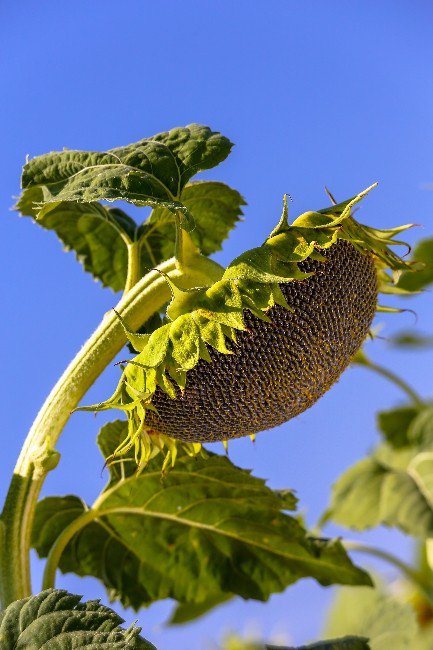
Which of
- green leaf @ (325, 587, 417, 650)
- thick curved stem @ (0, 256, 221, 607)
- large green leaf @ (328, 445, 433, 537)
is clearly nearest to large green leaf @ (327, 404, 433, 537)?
large green leaf @ (328, 445, 433, 537)

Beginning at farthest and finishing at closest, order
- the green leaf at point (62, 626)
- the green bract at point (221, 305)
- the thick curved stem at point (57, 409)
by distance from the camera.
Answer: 1. the thick curved stem at point (57, 409)
2. the green bract at point (221, 305)
3. the green leaf at point (62, 626)

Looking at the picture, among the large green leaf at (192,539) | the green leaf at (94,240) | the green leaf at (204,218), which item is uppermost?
the green leaf at (94,240)

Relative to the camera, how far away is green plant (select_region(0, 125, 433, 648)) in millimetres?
1528

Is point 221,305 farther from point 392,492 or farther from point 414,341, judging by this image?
point 414,341

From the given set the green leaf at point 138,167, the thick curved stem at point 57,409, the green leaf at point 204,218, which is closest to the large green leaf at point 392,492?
the green leaf at point 204,218

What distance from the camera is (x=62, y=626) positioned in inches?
53.9

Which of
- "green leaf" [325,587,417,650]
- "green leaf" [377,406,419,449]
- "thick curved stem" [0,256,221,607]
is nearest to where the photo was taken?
"thick curved stem" [0,256,221,607]

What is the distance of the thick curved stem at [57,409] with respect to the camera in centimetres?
168

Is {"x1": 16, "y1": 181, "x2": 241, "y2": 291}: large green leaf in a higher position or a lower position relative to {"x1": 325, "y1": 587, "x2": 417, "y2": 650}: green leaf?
higher

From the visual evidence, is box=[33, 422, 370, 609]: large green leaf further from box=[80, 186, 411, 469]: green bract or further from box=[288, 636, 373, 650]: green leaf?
box=[80, 186, 411, 469]: green bract

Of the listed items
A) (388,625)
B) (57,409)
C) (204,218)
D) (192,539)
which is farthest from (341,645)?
(204,218)

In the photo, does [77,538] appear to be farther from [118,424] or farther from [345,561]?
[345,561]

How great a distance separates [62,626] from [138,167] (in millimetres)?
778

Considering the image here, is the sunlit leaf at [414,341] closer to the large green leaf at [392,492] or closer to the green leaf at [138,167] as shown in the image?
the large green leaf at [392,492]
